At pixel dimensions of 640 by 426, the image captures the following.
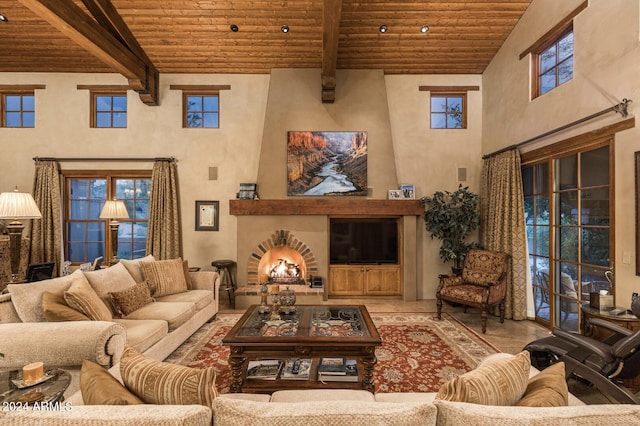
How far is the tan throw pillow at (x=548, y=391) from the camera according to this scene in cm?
126

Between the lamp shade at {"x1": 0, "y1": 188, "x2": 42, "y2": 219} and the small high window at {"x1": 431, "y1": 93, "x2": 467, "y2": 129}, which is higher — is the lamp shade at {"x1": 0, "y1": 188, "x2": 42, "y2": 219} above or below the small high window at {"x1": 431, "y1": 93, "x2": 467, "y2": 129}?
below

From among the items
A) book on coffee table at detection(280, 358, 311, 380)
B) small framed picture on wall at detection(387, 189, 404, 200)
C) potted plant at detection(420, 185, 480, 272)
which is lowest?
book on coffee table at detection(280, 358, 311, 380)

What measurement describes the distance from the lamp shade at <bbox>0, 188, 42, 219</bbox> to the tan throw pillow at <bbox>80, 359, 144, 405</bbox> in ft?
9.48

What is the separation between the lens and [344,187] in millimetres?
5746

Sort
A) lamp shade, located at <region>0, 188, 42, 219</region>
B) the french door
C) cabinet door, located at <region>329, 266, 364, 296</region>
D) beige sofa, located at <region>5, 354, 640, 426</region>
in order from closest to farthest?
beige sofa, located at <region>5, 354, 640, 426</region>, lamp shade, located at <region>0, 188, 42, 219</region>, the french door, cabinet door, located at <region>329, 266, 364, 296</region>

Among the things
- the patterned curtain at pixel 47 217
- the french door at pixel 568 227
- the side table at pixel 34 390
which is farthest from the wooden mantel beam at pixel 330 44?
the patterned curtain at pixel 47 217

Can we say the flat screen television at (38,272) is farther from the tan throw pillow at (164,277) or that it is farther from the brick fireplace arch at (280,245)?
the brick fireplace arch at (280,245)

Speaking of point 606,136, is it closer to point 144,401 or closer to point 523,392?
point 523,392

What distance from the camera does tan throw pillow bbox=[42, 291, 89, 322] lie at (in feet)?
8.30

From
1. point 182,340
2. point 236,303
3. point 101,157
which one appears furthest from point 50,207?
point 182,340

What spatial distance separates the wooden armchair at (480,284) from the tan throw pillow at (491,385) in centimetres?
313

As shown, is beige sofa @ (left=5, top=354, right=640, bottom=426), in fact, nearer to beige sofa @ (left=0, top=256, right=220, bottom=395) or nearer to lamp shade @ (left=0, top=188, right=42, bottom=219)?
beige sofa @ (left=0, top=256, right=220, bottom=395)

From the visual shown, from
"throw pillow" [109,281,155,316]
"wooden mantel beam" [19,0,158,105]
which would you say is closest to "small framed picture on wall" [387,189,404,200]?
"throw pillow" [109,281,155,316]

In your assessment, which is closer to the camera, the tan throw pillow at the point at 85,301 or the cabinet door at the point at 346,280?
the tan throw pillow at the point at 85,301
